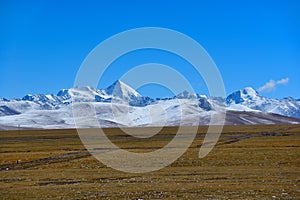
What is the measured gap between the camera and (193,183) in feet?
110

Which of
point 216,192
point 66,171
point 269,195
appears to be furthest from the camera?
point 66,171

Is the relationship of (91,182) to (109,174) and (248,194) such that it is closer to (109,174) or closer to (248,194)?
(109,174)

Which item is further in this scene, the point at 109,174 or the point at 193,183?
the point at 109,174

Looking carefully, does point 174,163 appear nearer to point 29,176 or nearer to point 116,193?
point 29,176

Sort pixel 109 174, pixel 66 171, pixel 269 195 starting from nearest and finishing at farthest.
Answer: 1. pixel 269 195
2. pixel 109 174
3. pixel 66 171

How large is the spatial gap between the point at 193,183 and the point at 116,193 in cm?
647

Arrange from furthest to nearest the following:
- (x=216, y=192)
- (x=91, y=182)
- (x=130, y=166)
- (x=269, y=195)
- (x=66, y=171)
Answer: (x=130, y=166), (x=66, y=171), (x=91, y=182), (x=216, y=192), (x=269, y=195)

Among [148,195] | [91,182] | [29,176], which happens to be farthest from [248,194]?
[29,176]

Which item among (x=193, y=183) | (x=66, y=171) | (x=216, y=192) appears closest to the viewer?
(x=216, y=192)

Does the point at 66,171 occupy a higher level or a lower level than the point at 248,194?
higher

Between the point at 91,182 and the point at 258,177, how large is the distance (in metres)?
12.6

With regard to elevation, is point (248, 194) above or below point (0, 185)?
below

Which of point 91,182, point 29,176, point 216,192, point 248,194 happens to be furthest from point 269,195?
point 29,176

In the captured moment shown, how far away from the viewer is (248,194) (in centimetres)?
2767
